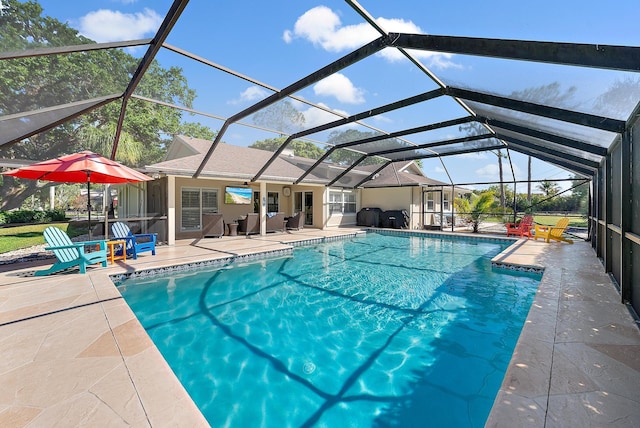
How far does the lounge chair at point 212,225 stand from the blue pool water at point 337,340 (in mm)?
4571

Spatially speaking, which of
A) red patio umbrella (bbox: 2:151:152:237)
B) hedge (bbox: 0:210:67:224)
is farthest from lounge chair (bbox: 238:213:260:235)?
hedge (bbox: 0:210:67:224)

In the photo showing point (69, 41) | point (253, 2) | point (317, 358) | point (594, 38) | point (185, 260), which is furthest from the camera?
point (185, 260)

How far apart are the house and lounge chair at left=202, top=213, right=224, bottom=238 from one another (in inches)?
48.2

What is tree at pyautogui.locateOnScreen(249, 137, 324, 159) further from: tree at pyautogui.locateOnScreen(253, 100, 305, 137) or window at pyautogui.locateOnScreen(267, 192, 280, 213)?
tree at pyautogui.locateOnScreen(253, 100, 305, 137)

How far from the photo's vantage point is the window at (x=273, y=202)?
1649cm

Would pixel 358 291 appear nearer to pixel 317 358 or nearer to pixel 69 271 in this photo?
pixel 317 358

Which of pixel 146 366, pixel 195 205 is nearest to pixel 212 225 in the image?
pixel 195 205

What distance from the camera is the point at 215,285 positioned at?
6504 mm

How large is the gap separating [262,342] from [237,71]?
18.5 feet

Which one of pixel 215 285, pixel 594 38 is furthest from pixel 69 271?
pixel 594 38

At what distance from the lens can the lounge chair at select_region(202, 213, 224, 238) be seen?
1164 centimetres

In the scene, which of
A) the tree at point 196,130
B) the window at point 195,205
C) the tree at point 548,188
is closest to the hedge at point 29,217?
the window at point 195,205

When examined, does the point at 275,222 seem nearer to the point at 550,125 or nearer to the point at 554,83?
the point at 550,125

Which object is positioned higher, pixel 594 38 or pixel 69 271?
pixel 594 38
